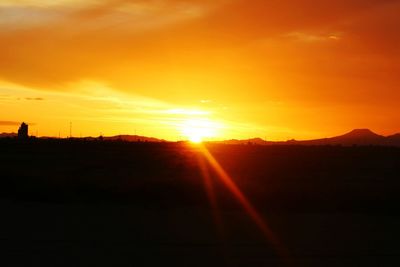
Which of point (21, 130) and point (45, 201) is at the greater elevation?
point (21, 130)

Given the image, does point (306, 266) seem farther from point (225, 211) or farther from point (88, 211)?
point (88, 211)

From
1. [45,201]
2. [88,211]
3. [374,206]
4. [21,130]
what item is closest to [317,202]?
[374,206]

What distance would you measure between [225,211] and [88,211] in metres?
4.08

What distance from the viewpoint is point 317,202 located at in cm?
2091

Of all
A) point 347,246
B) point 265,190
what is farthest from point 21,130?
point 347,246

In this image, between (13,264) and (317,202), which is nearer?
(13,264)

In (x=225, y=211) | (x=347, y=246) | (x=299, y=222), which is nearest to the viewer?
(x=347, y=246)

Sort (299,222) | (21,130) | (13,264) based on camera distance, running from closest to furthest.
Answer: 1. (13,264)
2. (299,222)
3. (21,130)

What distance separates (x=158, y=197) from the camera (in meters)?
21.2

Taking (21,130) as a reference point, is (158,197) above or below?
below

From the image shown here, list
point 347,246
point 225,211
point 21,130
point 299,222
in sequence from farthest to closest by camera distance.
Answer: point 21,130 → point 225,211 → point 299,222 → point 347,246

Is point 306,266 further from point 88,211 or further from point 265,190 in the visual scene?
point 265,190

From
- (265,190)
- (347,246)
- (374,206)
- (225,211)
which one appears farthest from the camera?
(265,190)

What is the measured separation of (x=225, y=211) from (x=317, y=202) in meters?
3.54
